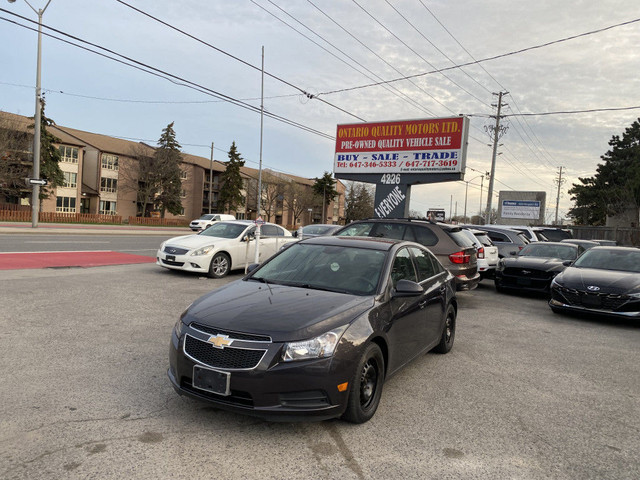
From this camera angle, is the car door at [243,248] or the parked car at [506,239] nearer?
the car door at [243,248]

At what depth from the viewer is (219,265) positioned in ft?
37.9

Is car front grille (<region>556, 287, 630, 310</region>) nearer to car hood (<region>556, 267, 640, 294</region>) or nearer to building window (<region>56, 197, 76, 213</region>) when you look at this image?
car hood (<region>556, 267, 640, 294</region>)

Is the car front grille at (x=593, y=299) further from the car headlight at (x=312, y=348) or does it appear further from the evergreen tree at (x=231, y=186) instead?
the evergreen tree at (x=231, y=186)

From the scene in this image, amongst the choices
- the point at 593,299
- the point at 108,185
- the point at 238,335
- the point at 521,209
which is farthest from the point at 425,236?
the point at 108,185

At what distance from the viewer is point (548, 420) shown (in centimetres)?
396

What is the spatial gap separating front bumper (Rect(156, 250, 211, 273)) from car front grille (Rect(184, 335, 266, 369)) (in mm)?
7739

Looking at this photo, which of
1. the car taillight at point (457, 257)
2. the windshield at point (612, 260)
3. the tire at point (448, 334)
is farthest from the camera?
the windshield at point (612, 260)

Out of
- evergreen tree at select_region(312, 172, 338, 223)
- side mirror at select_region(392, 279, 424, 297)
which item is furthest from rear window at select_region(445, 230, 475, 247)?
evergreen tree at select_region(312, 172, 338, 223)

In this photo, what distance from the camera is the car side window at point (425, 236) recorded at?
9.23 m

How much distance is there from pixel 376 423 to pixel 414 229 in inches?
243

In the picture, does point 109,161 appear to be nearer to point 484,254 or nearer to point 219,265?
point 219,265

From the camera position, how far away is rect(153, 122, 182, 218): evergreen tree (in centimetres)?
5677

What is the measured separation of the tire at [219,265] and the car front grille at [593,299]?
25.0 feet

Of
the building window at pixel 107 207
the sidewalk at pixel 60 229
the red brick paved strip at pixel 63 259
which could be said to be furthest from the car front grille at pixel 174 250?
the building window at pixel 107 207
